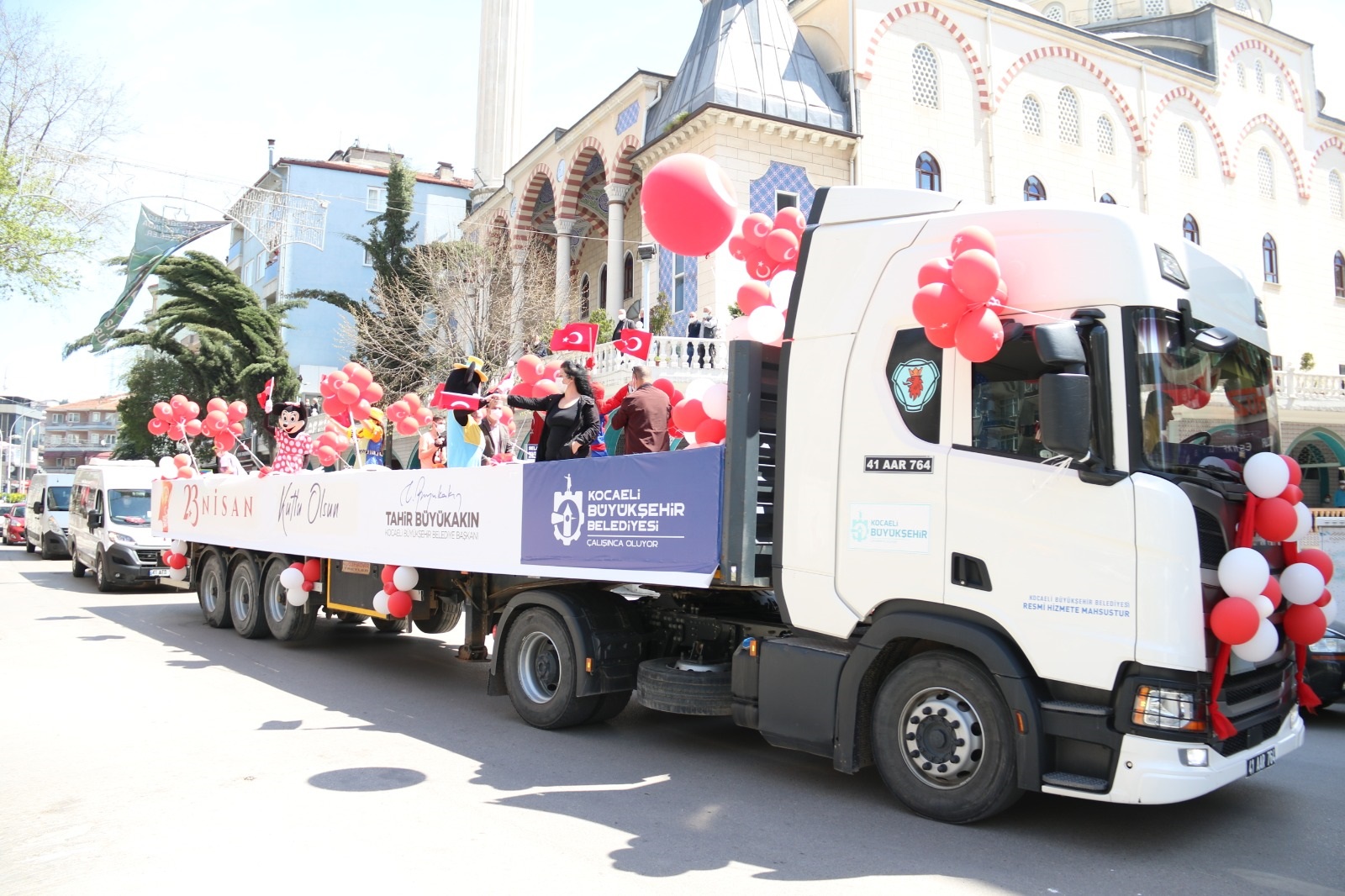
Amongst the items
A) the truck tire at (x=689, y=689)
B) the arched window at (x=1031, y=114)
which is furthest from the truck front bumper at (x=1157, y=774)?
the arched window at (x=1031, y=114)

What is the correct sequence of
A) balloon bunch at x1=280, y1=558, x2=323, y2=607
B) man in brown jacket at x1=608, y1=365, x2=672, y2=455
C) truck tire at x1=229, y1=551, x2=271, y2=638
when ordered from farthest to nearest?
truck tire at x1=229, y1=551, x2=271, y2=638, balloon bunch at x1=280, y1=558, x2=323, y2=607, man in brown jacket at x1=608, y1=365, x2=672, y2=455

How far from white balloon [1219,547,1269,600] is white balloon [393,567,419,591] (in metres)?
6.46

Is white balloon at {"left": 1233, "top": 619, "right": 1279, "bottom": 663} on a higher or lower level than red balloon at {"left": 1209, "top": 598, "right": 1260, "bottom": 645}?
lower

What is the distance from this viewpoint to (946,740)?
502 cm

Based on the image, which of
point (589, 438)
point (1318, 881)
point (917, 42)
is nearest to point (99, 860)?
point (589, 438)

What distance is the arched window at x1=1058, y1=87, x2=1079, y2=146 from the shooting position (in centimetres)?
3042

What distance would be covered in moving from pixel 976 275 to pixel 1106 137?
30581 mm

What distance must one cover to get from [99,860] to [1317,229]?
43.2 metres

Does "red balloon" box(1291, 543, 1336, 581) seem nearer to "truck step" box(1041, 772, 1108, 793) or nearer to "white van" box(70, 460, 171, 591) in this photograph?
"truck step" box(1041, 772, 1108, 793)

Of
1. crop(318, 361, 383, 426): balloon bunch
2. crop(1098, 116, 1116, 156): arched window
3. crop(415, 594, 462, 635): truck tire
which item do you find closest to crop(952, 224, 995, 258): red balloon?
crop(415, 594, 462, 635): truck tire

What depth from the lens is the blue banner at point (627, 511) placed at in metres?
5.93

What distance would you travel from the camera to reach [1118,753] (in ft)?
14.7

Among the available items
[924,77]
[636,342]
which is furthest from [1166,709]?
[924,77]

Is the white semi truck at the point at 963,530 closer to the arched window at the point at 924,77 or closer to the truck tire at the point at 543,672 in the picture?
the truck tire at the point at 543,672
